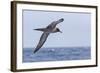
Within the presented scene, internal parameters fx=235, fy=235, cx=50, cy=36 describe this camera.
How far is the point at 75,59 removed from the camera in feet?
6.25

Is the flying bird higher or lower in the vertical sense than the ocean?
higher

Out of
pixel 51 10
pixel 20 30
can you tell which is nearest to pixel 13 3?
pixel 20 30

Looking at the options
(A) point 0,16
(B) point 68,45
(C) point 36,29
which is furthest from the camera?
(B) point 68,45

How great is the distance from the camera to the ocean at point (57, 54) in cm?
174

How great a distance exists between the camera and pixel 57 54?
1838mm

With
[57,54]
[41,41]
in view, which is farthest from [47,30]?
[57,54]

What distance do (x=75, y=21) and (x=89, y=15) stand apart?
146 millimetres

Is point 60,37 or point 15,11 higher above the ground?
point 15,11

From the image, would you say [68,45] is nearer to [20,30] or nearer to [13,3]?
[20,30]

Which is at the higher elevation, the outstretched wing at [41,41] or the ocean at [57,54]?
the outstretched wing at [41,41]

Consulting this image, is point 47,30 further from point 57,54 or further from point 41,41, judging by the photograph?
point 57,54

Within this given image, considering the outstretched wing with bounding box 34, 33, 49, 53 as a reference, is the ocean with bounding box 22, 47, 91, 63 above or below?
below

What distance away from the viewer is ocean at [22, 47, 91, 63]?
5.72 feet

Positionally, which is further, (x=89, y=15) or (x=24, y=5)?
(x=89, y=15)
